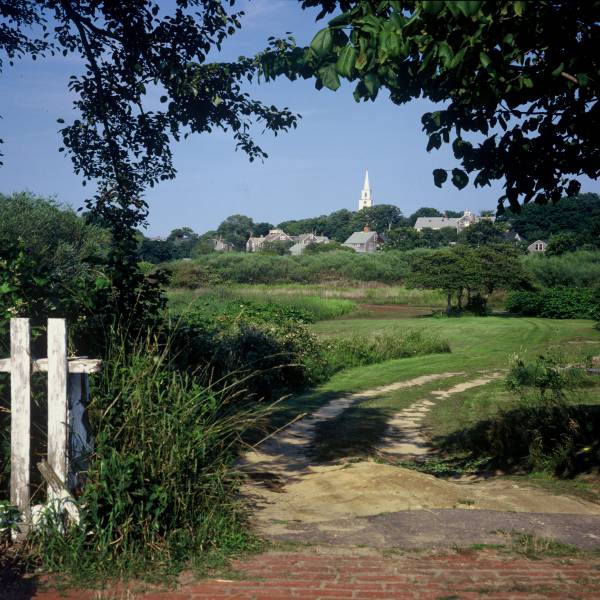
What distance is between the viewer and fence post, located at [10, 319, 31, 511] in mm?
4766

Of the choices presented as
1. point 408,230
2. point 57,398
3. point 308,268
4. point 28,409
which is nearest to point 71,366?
point 57,398

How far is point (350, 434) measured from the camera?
10.1 meters

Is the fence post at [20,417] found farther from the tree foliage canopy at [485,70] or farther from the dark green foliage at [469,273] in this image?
the dark green foliage at [469,273]

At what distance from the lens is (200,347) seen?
1049cm

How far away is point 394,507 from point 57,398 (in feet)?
9.49

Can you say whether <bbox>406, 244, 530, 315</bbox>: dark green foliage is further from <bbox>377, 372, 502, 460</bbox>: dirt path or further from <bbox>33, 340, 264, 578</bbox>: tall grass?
<bbox>33, 340, 264, 578</bbox>: tall grass

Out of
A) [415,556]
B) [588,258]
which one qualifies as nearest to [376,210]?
[588,258]

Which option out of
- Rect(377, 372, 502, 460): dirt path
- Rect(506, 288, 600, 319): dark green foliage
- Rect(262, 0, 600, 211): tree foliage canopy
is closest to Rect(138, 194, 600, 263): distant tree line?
Rect(506, 288, 600, 319): dark green foliage

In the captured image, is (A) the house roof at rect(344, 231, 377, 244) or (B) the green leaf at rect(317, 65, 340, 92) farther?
(A) the house roof at rect(344, 231, 377, 244)

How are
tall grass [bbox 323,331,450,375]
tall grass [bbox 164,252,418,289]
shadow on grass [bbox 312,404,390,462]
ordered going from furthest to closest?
tall grass [bbox 164,252,418,289] → tall grass [bbox 323,331,450,375] → shadow on grass [bbox 312,404,390,462]

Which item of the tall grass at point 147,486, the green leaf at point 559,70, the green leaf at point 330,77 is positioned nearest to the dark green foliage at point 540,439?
the green leaf at point 559,70

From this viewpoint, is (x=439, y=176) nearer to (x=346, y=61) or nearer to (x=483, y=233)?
(x=346, y=61)

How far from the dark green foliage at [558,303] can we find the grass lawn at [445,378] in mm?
4697

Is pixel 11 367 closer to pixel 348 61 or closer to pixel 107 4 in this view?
pixel 348 61
